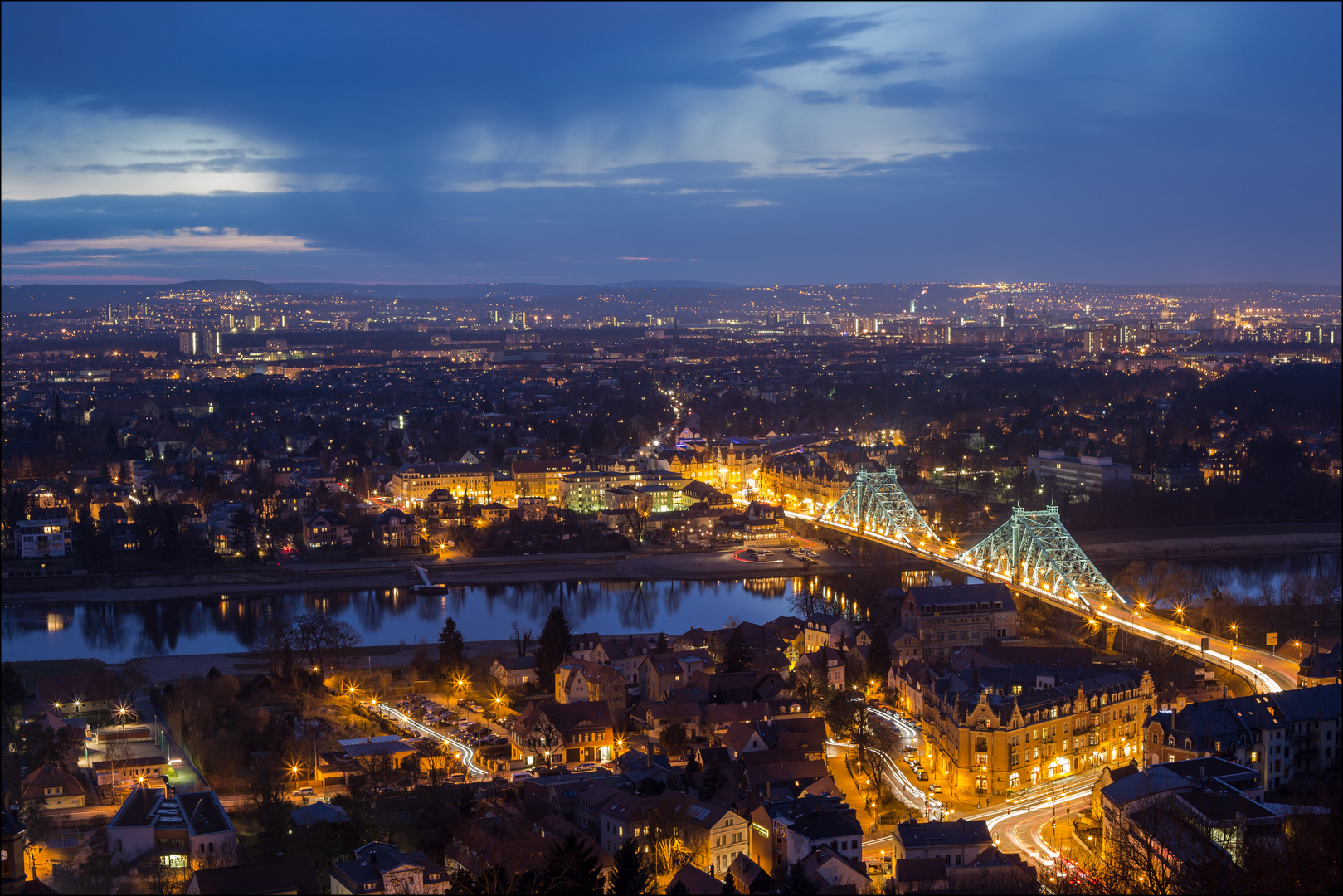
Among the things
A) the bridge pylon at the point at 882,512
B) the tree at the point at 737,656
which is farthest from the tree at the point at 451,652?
the bridge pylon at the point at 882,512

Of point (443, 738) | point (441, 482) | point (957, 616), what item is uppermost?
point (957, 616)

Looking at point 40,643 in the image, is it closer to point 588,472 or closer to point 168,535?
point 168,535

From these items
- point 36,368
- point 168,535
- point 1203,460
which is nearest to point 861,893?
point 168,535

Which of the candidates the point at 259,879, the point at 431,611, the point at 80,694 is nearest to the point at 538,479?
the point at 431,611

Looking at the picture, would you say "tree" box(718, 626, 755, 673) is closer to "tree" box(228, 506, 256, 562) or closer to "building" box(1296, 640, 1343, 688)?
"building" box(1296, 640, 1343, 688)

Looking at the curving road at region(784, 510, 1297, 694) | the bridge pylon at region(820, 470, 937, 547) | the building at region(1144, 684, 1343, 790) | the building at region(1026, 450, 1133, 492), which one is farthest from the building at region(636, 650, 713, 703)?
the building at region(1026, 450, 1133, 492)

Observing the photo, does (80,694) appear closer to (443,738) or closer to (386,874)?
(443,738)
